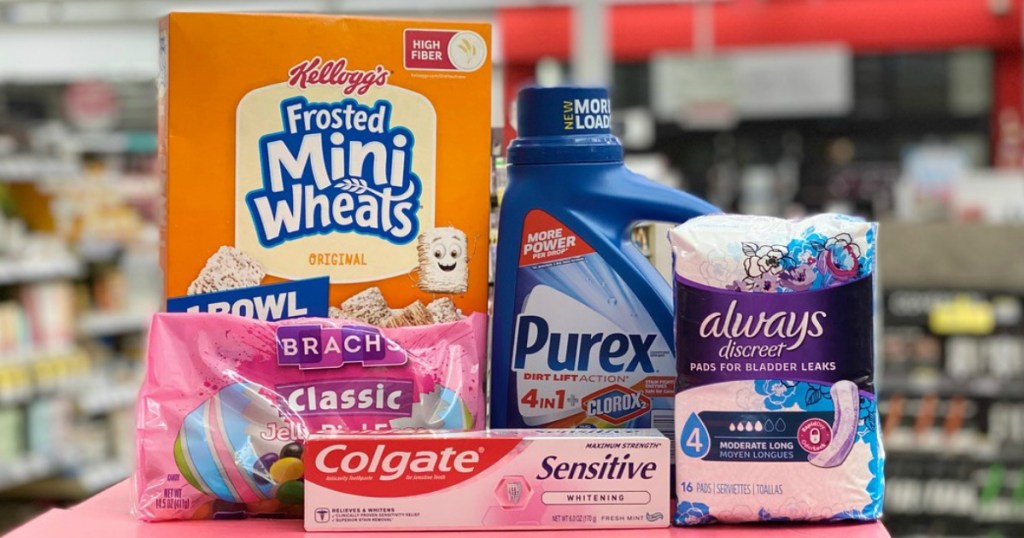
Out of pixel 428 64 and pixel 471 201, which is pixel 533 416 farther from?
pixel 428 64

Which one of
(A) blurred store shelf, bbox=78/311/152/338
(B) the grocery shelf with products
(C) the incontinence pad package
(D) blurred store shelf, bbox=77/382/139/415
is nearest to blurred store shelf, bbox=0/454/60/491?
(B) the grocery shelf with products

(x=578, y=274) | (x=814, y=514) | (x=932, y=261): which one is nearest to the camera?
(x=814, y=514)

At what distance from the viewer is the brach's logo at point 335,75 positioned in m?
1.13

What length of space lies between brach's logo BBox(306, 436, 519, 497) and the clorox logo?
15 centimetres

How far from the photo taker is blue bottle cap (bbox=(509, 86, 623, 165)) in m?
1.11

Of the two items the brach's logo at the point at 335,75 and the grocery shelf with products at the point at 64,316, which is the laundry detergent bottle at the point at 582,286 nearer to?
the brach's logo at the point at 335,75

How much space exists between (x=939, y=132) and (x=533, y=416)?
1094 centimetres

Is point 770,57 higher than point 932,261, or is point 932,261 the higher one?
point 770,57

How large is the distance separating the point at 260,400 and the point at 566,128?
1.16 feet

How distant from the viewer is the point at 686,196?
3.66 feet

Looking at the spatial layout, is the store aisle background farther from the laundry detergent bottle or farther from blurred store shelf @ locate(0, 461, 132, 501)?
the laundry detergent bottle

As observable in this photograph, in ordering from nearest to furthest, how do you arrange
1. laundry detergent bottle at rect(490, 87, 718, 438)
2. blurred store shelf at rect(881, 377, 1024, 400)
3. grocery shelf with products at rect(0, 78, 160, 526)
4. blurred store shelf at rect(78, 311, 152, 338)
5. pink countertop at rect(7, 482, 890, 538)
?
pink countertop at rect(7, 482, 890, 538)
laundry detergent bottle at rect(490, 87, 718, 438)
blurred store shelf at rect(881, 377, 1024, 400)
grocery shelf with products at rect(0, 78, 160, 526)
blurred store shelf at rect(78, 311, 152, 338)

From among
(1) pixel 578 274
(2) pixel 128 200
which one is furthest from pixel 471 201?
(2) pixel 128 200

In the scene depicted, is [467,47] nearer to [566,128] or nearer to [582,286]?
[566,128]
